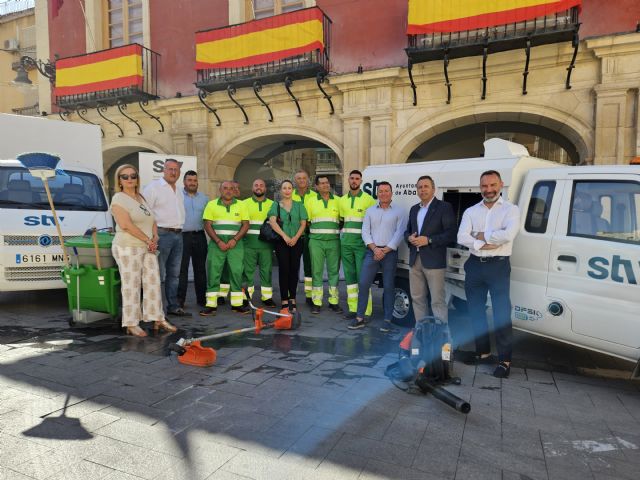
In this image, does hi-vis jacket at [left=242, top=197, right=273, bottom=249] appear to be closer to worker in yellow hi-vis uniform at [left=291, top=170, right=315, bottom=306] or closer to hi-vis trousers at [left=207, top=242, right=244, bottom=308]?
hi-vis trousers at [left=207, top=242, right=244, bottom=308]

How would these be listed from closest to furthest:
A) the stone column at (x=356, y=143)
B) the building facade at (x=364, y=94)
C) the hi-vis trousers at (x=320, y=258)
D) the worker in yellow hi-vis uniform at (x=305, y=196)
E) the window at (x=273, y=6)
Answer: the hi-vis trousers at (x=320, y=258) < the worker in yellow hi-vis uniform at (x=305, y=196) < the building facade at (x=364, y=94) < the stone column at (x=356, y=143) < the window at (x=273, y=6)

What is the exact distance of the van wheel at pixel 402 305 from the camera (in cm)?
558

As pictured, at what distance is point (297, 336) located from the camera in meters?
5.18

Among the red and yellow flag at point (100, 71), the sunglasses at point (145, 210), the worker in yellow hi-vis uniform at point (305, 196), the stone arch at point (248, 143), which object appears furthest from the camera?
the red and yellow flag at point (100, 71)

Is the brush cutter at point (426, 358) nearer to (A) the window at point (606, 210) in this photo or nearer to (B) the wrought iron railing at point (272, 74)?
(A) the window at point (606, 210)

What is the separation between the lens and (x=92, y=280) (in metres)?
5.07

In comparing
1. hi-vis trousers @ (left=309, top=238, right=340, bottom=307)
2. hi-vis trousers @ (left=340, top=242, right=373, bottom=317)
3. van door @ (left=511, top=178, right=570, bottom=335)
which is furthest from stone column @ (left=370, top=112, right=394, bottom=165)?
van door @ (left=511, top=178, right=570, bottom=335)

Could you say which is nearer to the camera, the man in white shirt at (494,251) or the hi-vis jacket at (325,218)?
the man in white shirt at (494,251)

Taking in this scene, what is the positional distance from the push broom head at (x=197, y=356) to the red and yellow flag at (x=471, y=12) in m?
7.57

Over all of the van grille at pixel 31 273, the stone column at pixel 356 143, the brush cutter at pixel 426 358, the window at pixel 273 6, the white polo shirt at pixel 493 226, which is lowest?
the brush cutter at pixel 426 358

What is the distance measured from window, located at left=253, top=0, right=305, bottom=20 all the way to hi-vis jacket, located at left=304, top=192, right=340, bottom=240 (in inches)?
296

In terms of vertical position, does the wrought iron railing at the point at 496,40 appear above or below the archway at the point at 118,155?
above

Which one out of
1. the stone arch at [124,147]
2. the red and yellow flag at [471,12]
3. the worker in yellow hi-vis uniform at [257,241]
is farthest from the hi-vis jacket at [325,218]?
the stone arch at [124,147]

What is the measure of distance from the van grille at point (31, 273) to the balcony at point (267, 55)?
674cm
